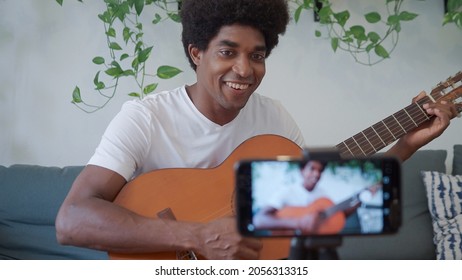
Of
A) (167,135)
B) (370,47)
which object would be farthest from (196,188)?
(370,47)

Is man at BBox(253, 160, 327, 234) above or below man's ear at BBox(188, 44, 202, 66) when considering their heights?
below

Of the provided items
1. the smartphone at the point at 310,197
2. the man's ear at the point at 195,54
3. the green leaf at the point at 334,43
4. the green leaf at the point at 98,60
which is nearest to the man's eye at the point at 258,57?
the man's ear at the point at 195,54

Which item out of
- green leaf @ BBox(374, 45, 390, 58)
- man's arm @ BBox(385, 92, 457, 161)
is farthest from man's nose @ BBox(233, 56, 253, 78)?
green leaf @ BBox(374, 45, 390, 58)

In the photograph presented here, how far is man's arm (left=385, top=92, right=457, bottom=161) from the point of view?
123cm

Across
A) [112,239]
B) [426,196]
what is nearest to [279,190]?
[112,239]

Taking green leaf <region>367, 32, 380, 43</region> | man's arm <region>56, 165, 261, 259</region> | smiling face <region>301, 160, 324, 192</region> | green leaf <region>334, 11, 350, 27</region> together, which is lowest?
smiling face <region>301, 160, 324, 192</region>

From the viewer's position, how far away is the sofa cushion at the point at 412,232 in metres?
1.81

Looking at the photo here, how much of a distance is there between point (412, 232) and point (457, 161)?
275 millimetres

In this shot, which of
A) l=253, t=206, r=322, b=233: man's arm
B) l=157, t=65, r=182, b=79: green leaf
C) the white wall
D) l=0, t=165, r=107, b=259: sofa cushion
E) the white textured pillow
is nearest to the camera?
l=253, t=206, r=322, b=233: man's arm

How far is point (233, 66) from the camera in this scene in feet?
3.81

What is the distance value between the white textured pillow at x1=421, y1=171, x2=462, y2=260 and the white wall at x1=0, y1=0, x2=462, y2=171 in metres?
0.26

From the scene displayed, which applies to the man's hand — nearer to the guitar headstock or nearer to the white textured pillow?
the guitar headstock
